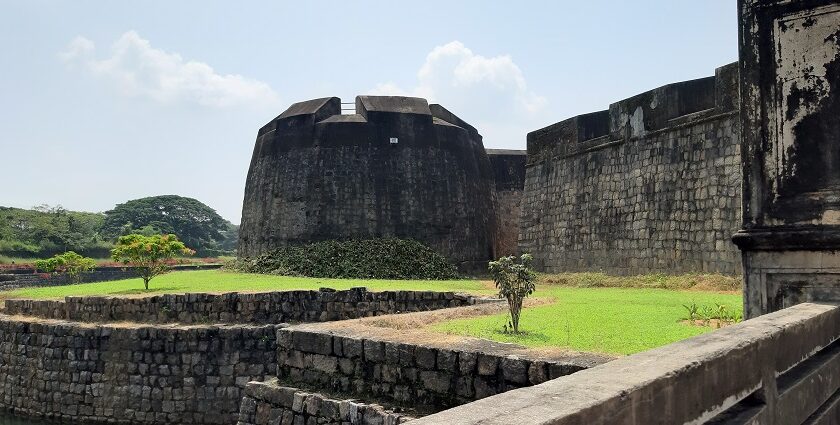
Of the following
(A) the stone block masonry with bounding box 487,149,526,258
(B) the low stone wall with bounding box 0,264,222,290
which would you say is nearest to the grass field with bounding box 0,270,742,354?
(A) the stone block masonry with bounding box 487,149,526,258

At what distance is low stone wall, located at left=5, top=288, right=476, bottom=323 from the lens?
13.4 m

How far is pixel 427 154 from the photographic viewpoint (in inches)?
952

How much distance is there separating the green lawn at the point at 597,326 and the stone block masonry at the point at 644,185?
395 centimetres

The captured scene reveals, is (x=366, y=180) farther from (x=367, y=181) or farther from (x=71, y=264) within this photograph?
(x=71, y=264)

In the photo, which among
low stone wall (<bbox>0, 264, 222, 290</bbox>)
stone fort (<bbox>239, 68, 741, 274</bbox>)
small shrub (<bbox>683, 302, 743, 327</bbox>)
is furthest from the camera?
low stone wall (<bbox>0, 264, 222, 290</bbox>)

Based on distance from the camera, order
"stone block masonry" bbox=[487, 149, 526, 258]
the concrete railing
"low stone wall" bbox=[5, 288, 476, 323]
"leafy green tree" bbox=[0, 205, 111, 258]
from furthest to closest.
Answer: "leafy green tree" bbox=[0, 205, 111, 258], "stone block masonry" bbox=[487, 149, 526, 258], "low stone wall" bbox=[5, 288, 476, 323], the concrete railing

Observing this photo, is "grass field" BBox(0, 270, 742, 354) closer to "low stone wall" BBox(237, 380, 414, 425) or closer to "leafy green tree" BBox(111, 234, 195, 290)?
"low stone wall" BBox(237, 380, 414, 425)

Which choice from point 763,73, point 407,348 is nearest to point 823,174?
point 763,73

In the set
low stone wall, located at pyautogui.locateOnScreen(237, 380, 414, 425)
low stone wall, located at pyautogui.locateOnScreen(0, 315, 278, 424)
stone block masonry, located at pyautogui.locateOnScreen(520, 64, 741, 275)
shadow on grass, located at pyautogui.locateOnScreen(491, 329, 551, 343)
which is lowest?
low stone wall, located at pyautogui.locateOnScreen(0, 315, 278, 424)

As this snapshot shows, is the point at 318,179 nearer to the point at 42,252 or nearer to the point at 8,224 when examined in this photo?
the point at 42,252

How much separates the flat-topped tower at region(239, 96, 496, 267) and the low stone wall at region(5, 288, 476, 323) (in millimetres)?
9341

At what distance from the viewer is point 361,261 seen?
21.6 metres

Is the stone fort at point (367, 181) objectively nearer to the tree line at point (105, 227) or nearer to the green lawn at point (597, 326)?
the green lawn at point (597, 326)

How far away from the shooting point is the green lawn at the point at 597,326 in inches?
223
